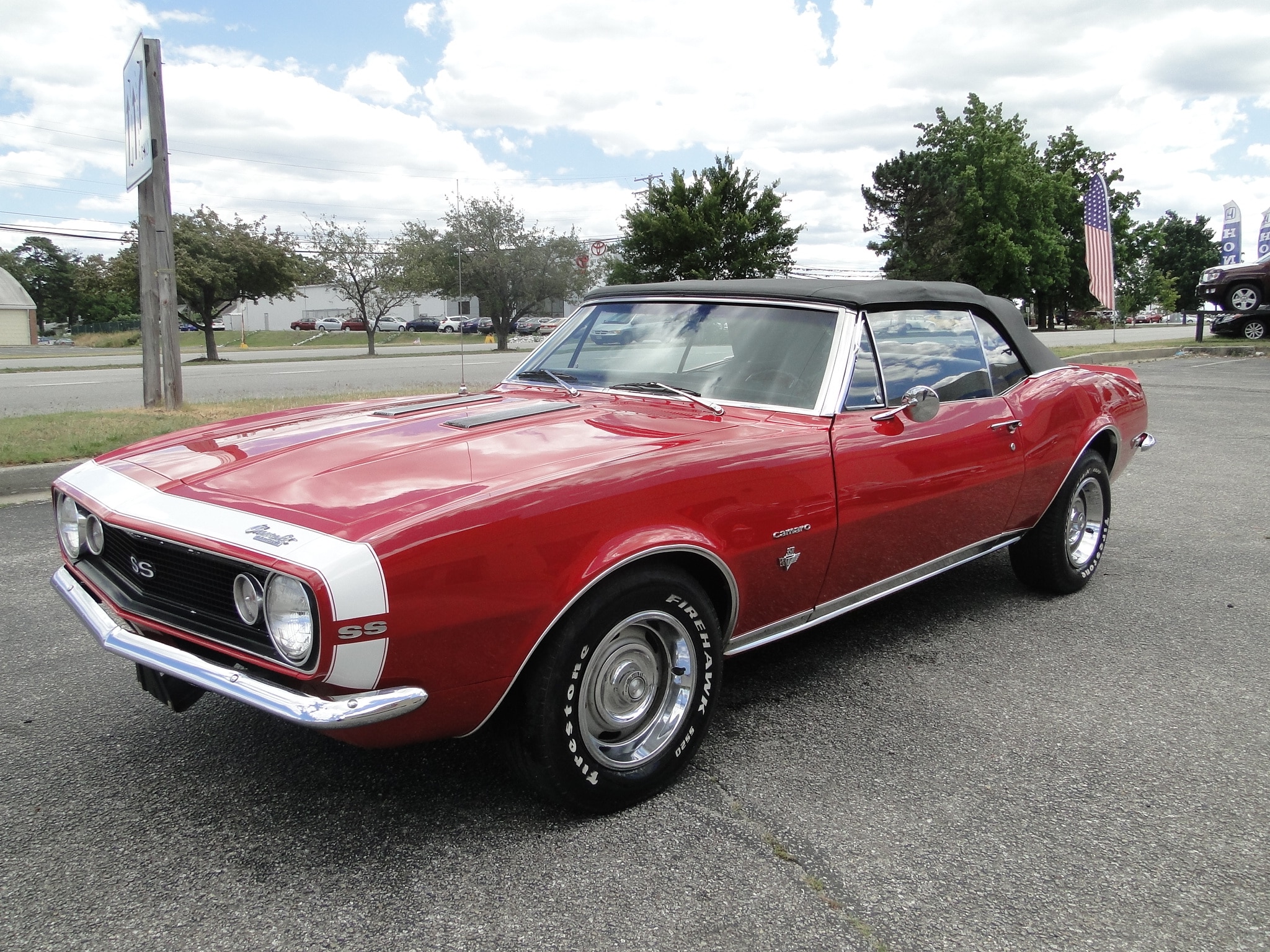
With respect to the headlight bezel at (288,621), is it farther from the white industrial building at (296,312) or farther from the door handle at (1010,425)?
the white industrial building at (296,312)

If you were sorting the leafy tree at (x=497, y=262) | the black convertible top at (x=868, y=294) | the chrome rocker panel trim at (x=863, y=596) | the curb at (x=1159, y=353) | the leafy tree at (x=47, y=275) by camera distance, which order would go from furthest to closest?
the leafy tree at (x=47, y=275), the leafy tree at (x=497, y=262), the curb at (x=1159, y=353), the black convertible top at (x=868, y=294), the chrome rocker panel trim at (x=863, y=596)

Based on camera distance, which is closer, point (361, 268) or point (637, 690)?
point (637, 690)

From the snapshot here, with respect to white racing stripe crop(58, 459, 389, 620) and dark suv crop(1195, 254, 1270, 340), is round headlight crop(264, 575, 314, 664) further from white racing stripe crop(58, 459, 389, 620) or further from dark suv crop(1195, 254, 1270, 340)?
dark suv crop(1195, 254, 1270, 340)

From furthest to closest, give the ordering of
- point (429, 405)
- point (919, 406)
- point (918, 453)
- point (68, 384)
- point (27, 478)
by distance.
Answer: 1. point (68, 384)
2. point (27, 478)
3. point (429, 405)
4. point (918, 453)
5. point (919, 406)

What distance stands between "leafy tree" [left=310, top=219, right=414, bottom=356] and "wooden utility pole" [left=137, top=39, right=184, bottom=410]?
2261 centimetres

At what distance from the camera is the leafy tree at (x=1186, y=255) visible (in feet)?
309

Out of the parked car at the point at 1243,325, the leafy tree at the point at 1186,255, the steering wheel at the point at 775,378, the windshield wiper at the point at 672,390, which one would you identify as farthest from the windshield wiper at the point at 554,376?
the leafy tree at the point at 1186,255

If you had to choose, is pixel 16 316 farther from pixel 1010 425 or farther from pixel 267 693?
pixel 267 693

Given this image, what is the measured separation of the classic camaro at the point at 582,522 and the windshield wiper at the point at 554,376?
0.05 feet

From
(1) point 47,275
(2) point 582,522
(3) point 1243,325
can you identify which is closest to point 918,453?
(2) point 582,522

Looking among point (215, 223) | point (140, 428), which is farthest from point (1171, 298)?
point (140, 428)

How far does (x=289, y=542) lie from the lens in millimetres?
2062

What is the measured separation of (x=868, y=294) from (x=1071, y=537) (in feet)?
5.91

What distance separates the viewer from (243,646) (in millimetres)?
2184
